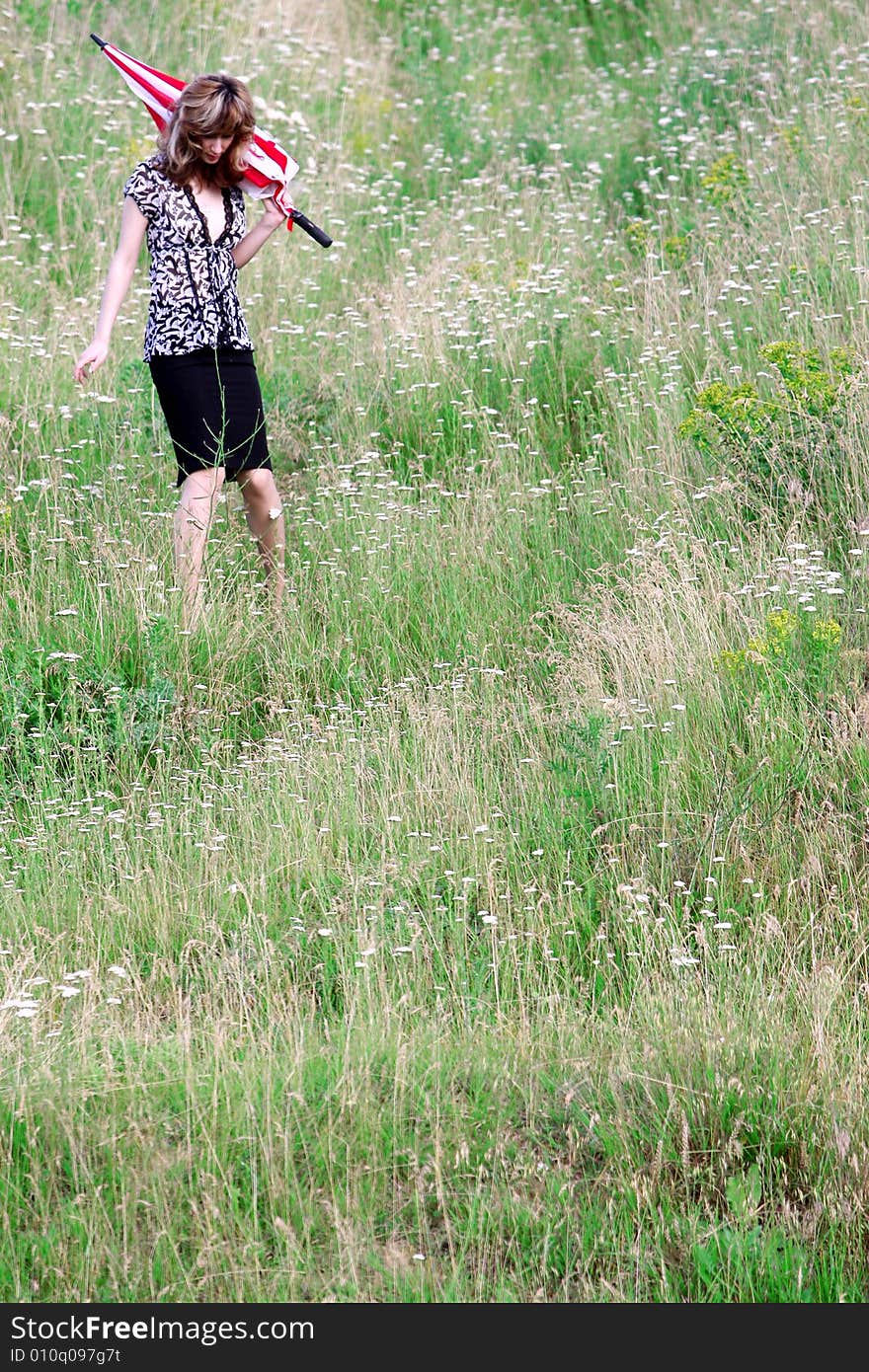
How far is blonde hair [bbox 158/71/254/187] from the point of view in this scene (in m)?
5.87

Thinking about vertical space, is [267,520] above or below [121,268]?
below

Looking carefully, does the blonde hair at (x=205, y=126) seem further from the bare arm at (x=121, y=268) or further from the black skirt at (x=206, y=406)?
the black skirt at (x=206, y=406)

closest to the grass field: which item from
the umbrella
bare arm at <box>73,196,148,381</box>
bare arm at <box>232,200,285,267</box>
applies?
bare arm at <box>73,196,148,381</box>

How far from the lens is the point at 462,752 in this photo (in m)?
5.14

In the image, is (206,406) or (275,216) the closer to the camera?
(206,406)

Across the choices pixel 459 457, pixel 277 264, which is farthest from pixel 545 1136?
pixel 277 264

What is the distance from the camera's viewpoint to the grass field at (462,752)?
3.40 meters

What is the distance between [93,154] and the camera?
10.2 metres

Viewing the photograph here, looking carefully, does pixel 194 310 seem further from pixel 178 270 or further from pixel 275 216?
pixel 275 216

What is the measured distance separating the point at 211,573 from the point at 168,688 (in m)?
0.84

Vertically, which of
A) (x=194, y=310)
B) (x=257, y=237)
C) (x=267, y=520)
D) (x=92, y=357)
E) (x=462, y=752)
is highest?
(x=257, y=237)

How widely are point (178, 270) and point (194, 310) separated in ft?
0.59

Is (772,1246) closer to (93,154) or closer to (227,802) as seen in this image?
(227,802)

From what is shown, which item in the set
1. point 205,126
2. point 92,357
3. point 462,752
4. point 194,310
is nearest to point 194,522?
point 92,357
